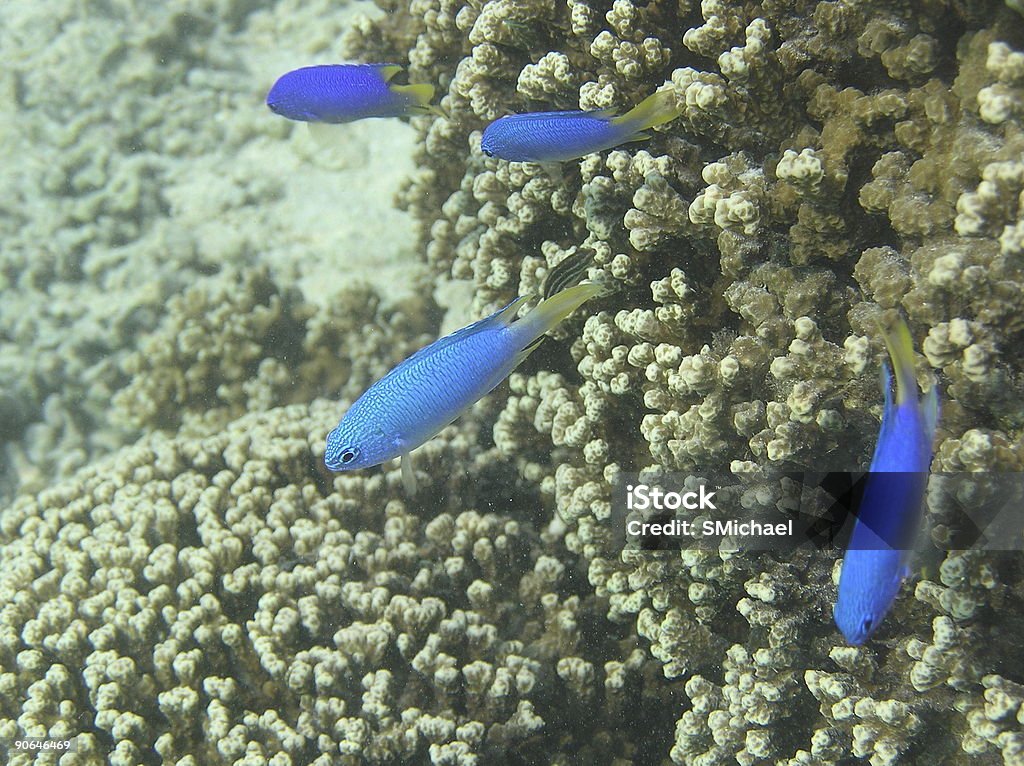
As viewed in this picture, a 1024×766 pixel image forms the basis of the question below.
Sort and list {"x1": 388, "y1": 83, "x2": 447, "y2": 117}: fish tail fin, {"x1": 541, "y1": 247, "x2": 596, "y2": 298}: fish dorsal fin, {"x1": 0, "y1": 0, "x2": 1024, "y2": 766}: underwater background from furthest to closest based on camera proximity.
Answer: {"x1": 388, "y1": 83, "x2": 447, "y2": 117}: fish tail fin < {"x1": 541, "y1": 247, "x2": 596, "y2": 298}: fish dorsal fin < {"x1": 0, "y1": 0, "x2": 1024, "y2": 766}: underwater background

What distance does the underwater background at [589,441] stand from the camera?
2.19 metres

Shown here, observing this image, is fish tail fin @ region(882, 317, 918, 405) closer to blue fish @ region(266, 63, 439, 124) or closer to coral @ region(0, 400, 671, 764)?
coral @ region(0, 400, 671, 764)

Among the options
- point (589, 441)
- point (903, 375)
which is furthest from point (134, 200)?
point (903, 375)

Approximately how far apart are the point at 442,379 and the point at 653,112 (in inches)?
48.5

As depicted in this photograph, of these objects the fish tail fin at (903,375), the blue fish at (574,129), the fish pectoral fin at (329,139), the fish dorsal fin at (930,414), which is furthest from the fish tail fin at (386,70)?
the fish dorsal fin at (930,414)

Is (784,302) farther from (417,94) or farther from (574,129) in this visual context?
(417,94)

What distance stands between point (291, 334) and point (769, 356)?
370 cm

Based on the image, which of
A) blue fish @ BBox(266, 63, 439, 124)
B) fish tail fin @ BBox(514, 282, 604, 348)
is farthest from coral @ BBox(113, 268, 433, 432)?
fish tail fin @ BBox(514, 282, 604, 348)

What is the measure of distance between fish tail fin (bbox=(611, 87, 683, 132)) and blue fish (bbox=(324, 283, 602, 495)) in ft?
2.07

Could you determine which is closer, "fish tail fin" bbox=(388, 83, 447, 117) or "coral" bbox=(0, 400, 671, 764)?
"coral" bbox=(0, 400, 671, 764)

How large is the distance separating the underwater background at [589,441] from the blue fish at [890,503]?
0.58 metres

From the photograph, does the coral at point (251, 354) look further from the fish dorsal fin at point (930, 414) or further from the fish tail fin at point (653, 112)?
the fish dorsal fin at point (930, 414)

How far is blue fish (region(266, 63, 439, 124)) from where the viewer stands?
3.29 m

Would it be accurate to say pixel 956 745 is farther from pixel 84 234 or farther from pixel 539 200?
pixel 84 234
